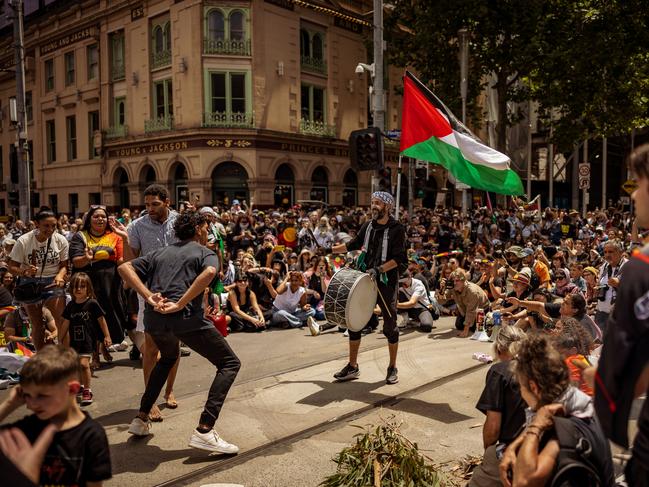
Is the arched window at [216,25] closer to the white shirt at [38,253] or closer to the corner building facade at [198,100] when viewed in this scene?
the corner building facade at [198,100]

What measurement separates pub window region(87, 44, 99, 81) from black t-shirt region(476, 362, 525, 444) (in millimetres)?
29107

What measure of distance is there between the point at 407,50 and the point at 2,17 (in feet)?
94.5

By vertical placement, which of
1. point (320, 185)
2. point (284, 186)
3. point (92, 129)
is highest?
point (92, 129)

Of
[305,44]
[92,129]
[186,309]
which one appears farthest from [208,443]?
[92,129]

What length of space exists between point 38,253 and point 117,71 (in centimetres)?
2307

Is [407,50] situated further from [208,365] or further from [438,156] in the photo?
[208,365]

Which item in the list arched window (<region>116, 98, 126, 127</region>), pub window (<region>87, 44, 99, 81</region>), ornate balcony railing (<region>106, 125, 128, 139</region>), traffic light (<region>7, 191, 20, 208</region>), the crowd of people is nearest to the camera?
the crowd of people

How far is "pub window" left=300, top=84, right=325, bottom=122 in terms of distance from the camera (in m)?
27.0

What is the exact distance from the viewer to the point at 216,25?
79.7 feet

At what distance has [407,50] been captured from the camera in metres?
22.7

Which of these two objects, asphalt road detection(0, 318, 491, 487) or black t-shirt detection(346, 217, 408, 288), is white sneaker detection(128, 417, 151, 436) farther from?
black t-shirt detection(346, 217, 408, 288)

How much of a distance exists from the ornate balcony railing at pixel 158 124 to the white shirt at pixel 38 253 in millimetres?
19069

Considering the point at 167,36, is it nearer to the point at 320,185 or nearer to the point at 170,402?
the point at 320,185

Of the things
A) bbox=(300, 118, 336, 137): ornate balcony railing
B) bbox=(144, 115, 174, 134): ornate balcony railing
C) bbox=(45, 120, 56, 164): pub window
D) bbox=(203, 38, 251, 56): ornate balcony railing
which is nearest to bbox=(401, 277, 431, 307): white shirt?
bbox=(203, 38, 251, 56): ornate balcony railing
